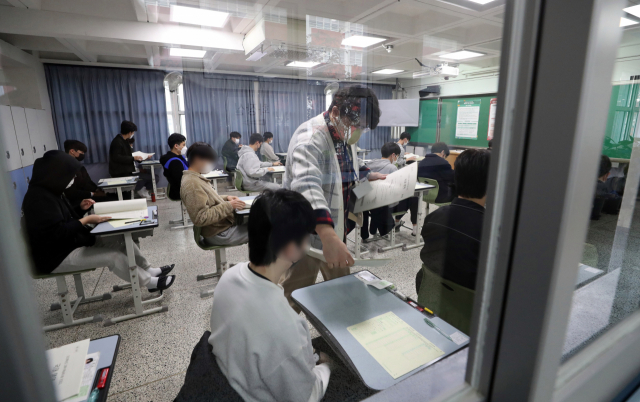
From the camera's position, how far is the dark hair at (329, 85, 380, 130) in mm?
1141

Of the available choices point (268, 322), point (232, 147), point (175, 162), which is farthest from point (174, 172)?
point (268, 322)

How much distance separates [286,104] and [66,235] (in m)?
1.39

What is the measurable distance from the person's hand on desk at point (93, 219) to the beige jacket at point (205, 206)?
0.49m

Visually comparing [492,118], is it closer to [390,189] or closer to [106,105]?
[390,189]

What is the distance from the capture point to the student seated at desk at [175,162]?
3125mm

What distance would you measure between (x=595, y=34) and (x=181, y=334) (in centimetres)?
224

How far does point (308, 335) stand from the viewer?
895 mm

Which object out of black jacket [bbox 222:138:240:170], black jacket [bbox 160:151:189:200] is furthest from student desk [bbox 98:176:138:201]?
black jacket [bbox 222:138:240:170]

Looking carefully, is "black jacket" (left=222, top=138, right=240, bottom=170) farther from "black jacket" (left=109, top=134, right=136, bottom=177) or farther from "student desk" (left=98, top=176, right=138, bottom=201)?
"black jacket" (left=109, top=134, right=136, bottom=177)

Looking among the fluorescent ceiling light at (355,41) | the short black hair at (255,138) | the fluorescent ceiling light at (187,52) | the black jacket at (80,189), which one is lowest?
the black jacket at (80,189)

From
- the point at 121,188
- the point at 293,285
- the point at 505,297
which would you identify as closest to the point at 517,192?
the point at 505,297

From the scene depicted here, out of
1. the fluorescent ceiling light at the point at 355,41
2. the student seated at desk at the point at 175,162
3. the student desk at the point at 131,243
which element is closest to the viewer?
the fluorescent ceiling light at the point at 355,41

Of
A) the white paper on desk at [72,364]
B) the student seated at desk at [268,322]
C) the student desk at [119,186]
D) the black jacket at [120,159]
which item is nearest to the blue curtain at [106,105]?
the black jacket at [120,159]

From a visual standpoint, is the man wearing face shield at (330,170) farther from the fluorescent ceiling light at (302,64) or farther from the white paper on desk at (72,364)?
the white paper on desk at (72,364)
